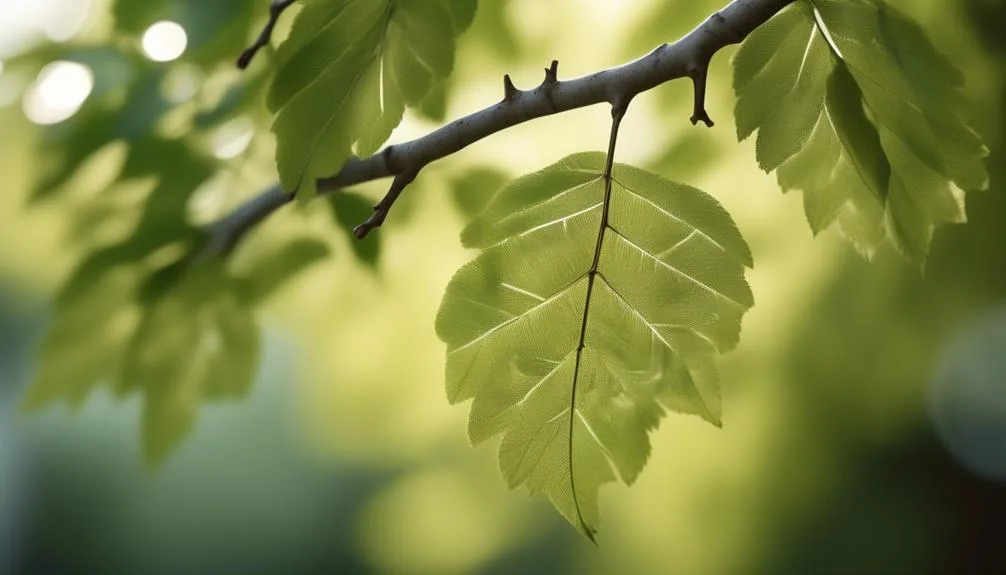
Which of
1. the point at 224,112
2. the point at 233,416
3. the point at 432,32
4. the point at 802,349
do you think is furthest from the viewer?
the point at 233,416

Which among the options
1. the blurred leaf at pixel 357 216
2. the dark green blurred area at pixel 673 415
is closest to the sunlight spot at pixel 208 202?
the dark green blurred area at pixel 673 415

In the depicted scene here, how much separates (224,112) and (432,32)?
0.71ft

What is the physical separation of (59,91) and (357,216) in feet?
0.76

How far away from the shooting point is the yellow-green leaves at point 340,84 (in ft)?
0.69

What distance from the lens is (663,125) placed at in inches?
16.5

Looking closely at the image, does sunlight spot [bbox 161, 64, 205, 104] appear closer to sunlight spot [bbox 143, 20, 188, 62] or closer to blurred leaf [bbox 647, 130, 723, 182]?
sunlight spot [bbox 143, 20, 188, 62]

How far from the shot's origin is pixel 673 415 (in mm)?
600

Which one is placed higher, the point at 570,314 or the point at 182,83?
the point at 182,83

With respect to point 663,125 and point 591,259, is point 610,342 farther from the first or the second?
point 663,125

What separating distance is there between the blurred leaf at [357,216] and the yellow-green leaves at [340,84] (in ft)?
0.45

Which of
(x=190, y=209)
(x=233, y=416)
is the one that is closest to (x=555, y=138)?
(x=190, y=209)

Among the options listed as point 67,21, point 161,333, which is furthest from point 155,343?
point 67,21

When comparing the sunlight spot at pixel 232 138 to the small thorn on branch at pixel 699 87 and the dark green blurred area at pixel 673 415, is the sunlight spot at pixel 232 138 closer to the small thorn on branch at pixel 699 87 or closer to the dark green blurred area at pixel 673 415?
the dark green blurred area at pixel 673 415

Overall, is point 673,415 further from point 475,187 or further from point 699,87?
point 699,87
